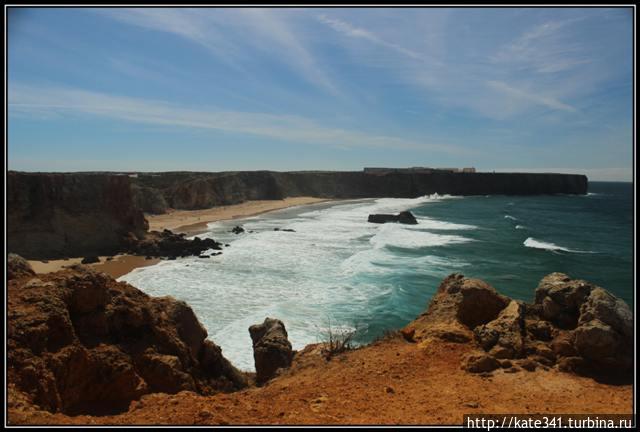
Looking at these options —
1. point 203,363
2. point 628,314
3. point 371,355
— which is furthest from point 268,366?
point 628,314

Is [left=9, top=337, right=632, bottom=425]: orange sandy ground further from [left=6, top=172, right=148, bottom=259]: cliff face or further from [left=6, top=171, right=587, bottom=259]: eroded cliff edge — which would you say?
[left=6, top=171, right=587, bottom=259]: eroded cliff edge

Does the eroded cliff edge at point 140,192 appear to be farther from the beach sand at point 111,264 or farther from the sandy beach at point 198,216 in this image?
the sandy beach at point 198,216

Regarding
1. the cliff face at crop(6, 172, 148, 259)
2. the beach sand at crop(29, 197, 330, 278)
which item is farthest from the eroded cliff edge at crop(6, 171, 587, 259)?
the beach sand at crop(29, 197, 330, 278)

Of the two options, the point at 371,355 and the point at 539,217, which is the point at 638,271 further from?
the point at 539,217

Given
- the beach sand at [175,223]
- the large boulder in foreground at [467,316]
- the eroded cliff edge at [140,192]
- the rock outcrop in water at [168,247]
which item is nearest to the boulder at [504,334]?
the large boulder in foreground at [467,316]

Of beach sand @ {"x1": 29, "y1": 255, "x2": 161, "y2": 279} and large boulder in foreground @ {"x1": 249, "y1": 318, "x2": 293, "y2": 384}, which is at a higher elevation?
large boulder in foreground @ {"x1": 249, "y1": 318, "x2": 293, "y2": 384}
